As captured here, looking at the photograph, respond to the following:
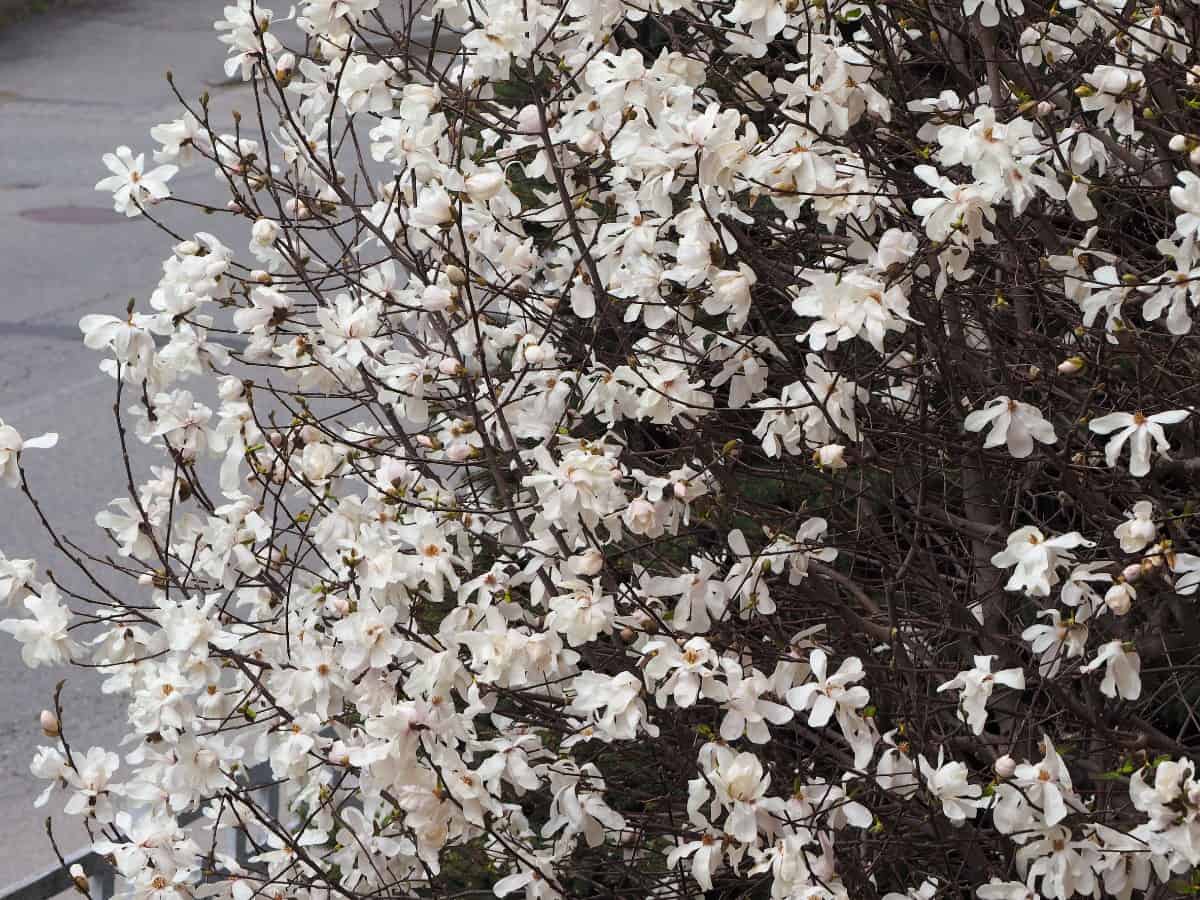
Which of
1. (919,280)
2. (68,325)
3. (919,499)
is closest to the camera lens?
(919,280)

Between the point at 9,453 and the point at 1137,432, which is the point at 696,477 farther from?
→ the point at 9,453

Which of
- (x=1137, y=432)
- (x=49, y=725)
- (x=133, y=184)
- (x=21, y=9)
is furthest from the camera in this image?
(x=21, y=9)

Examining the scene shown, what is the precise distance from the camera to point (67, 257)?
11.0m

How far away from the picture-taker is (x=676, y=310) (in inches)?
102

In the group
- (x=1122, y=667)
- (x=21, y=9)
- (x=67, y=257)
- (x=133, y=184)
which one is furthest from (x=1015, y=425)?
(x=21, y=9)

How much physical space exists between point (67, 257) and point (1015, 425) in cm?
987

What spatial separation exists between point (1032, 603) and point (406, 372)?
4.42 feet

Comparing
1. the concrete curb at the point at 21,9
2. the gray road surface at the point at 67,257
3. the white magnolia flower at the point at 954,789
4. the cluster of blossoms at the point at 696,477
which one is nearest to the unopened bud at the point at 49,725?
the cluster of blossoms at the point at 696,477

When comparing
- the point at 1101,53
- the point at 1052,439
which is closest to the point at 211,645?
the point at 1052,439

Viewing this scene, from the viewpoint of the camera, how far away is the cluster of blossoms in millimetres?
2199

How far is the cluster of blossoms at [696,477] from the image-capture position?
2.20 metres

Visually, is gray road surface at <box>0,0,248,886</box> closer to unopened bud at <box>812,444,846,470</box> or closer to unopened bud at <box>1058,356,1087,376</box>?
unopened bud at <box>812,444,846,470</box>

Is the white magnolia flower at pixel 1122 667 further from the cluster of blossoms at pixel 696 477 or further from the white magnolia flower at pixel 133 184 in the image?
the white magnolia flower at pixel 133 184

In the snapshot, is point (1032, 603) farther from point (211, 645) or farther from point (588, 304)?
point (211, 645)
